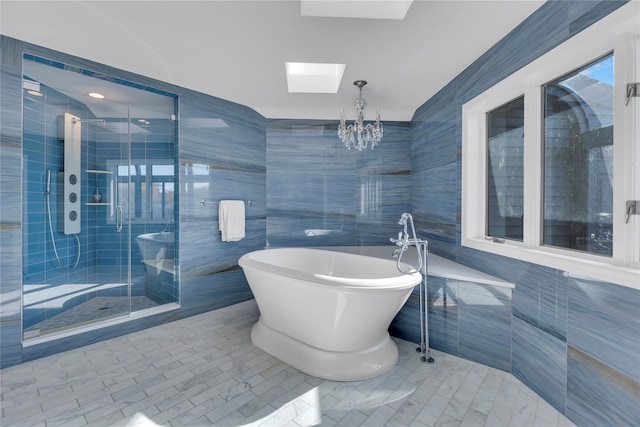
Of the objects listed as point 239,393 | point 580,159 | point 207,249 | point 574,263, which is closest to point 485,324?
point 574,263

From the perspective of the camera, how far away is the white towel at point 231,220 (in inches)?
128

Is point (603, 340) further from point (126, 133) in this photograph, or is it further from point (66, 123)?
point (66, 123)

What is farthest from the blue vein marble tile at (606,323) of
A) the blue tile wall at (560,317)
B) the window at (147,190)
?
the window at (147,190)

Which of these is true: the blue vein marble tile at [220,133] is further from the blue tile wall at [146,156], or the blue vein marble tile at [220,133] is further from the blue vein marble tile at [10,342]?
the blue vein marble tile at [10,342]

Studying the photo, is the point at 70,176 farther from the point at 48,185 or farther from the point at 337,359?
the point at 337,359

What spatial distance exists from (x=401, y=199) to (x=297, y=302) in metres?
2.18

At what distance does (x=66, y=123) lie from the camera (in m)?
2.67

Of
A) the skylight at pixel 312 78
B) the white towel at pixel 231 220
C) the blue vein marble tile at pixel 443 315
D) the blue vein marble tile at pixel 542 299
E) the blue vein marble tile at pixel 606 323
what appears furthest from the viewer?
the white towel at pixel 231 220

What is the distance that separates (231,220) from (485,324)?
2.60m

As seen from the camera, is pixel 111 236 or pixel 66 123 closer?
pixel 66 123

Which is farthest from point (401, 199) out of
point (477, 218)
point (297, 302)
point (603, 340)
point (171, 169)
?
point (171, 169)

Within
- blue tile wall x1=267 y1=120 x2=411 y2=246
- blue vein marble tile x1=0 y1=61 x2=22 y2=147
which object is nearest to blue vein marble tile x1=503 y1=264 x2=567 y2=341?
blue tile wall x1=267 y1=120 x2=411 y2=246

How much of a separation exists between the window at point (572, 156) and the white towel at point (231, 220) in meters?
2.42

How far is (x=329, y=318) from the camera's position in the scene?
195 centimetres
